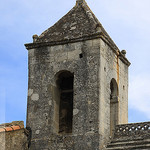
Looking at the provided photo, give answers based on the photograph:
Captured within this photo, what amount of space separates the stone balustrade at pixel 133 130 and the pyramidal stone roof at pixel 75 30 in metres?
2.74

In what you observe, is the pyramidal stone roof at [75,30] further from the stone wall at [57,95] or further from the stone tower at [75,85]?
the stone wall at [57,95]

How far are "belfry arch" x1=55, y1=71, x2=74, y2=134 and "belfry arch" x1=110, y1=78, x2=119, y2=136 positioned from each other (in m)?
1.39

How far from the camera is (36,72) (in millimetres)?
18562

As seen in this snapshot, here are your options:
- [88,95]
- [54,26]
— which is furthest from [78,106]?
[54,26]

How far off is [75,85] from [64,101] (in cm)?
158

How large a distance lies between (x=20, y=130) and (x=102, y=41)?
3.84 m

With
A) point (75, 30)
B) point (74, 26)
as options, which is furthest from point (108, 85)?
point (74, 26)

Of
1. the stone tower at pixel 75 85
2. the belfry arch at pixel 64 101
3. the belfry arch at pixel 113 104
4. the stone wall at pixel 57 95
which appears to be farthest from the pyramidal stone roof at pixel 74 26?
the belfry arch at pixel 113 104

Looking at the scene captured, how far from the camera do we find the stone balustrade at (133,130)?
17.2 metres

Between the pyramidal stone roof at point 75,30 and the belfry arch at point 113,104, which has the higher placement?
the pyramidal stone roof at point 75,30

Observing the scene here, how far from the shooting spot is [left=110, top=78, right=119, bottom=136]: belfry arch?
1832 cm

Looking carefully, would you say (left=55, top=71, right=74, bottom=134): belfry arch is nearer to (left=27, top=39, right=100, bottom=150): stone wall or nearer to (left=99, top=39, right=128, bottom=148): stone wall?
(left=27, top=39, right=100, bottom=150): stone wall

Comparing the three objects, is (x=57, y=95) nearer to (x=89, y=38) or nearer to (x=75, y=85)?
(x=75, y=85)

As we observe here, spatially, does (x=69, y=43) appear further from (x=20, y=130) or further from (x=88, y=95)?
(x=20, y=130)
